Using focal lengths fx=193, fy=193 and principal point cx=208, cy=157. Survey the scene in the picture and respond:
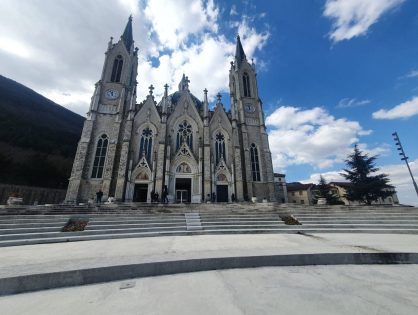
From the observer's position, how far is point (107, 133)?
77.6ft

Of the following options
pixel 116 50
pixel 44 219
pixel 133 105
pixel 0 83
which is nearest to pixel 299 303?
pixel 44 219

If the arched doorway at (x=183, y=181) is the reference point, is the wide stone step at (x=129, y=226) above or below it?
below

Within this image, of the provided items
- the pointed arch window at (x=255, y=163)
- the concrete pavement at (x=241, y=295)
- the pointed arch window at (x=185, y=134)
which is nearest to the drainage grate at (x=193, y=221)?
the concrete pavement at (x=241, y=295)

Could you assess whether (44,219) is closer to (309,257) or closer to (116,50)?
(309,257)

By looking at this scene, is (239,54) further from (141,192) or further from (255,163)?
(141,192)

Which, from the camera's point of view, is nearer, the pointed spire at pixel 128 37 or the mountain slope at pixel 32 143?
the pointed spire at pixel 128 37

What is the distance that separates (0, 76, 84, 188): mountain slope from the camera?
31062mm

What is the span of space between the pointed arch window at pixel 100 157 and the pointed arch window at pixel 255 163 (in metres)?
18.4

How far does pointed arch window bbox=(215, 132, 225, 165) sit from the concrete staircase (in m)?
12.1

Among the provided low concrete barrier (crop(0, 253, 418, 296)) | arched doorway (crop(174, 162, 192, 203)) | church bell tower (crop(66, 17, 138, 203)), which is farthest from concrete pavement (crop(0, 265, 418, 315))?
arched doorway (crop(174, 162, 192, 203))

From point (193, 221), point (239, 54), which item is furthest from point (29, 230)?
point (239, 54)

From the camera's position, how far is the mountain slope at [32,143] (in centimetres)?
3106

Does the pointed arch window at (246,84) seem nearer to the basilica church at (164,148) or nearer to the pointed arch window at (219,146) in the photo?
the basilica church at (164,148)

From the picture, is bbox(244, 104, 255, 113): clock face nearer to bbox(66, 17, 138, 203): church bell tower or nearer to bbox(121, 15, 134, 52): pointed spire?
bbox(66, 17, 138, 203): church bell tower
